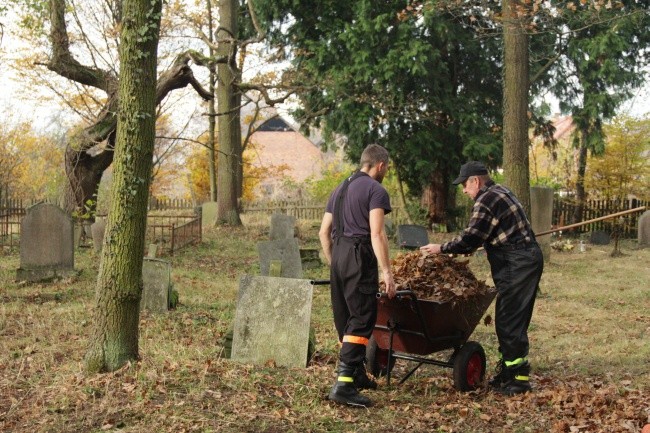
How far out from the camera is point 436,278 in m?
6.74

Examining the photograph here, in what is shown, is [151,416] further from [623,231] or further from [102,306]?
[623,231]

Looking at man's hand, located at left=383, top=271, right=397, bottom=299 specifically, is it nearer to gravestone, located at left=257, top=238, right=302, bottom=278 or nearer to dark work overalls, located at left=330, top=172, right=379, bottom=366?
dark work overalls, located at left=330, top=172, right=379, bottom=366

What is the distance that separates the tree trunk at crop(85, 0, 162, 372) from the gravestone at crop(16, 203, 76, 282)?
7.05 meters

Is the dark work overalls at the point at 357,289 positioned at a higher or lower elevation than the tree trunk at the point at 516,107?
lower

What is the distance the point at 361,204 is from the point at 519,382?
6.89 feet

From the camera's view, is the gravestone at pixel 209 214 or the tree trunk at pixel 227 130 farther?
the gravestone at pixel 209 214

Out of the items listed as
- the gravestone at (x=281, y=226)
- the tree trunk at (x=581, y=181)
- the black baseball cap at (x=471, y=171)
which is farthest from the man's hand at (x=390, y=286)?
the tree trunk at (x=581, y=181)

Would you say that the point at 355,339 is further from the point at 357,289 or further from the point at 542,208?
the point at 542,208

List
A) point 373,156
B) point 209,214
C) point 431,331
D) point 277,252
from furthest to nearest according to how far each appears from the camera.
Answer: point 209,214
point 277,252
point 431,331
point 373,156

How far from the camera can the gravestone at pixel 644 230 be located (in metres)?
21.7

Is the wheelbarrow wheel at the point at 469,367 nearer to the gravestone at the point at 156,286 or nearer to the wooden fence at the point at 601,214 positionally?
the gravestone at the point at 156,286

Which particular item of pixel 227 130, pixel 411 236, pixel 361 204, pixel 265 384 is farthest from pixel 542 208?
pixel 265 384

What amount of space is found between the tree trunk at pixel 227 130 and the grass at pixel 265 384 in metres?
12.8

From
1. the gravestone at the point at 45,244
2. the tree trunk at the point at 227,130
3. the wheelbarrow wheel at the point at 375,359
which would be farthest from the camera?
the tree trunk at the point at 227,130
